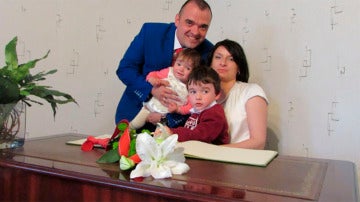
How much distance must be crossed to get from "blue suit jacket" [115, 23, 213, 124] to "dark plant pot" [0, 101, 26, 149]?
1.84 feet

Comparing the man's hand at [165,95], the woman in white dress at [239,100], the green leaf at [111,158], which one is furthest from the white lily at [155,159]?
the man's hand at [165,95]

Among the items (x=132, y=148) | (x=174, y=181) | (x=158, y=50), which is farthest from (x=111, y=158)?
(x=158, y=50)

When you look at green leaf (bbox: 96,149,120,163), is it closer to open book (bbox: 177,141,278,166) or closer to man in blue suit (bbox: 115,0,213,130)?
open book (bbox: 177,141,278,166)

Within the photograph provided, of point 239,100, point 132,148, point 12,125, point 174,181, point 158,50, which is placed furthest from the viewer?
point 158,50

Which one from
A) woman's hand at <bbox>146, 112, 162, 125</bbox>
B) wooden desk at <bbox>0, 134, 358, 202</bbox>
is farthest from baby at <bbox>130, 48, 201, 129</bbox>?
wooden desk at <bbox>0, 134, 358, 202</bbox>

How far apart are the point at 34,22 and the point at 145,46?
0.69 m

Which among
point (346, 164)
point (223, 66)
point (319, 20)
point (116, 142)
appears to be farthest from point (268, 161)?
point (319, 20)

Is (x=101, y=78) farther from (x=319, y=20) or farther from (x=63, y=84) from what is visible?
(x=319, y=20)

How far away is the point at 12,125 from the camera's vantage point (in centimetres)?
108

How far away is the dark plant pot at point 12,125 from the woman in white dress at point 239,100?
29.3 inches

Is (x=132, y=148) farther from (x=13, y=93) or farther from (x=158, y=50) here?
(x=158, y=50)

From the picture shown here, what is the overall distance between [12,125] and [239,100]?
2.74 feet

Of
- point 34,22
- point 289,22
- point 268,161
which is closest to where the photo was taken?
point 268,161

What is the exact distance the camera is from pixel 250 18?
188cm
